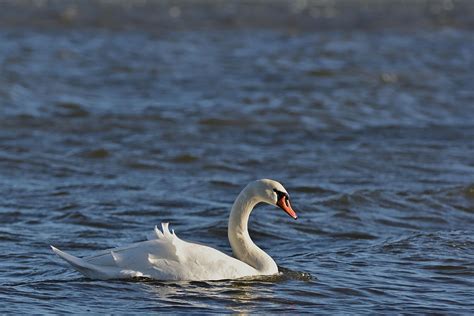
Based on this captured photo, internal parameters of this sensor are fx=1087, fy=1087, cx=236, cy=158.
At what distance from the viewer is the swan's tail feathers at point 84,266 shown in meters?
7.77

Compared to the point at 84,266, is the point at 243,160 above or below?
below

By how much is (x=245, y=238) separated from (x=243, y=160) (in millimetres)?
4996

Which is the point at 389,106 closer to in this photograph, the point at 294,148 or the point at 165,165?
the point at 294,148

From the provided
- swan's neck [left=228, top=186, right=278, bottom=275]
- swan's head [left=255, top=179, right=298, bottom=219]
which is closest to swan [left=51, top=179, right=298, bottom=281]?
swan's neck [left=228, top=186, right=278, bottom=275]

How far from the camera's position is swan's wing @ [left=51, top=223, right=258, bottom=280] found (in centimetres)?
785

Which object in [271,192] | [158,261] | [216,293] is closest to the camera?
[216,293]

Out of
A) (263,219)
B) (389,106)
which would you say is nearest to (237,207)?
(263,219)

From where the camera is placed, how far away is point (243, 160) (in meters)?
13.4

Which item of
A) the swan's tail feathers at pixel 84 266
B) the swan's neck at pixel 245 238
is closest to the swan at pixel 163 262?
the swan's tail feathers at pixel 84 266

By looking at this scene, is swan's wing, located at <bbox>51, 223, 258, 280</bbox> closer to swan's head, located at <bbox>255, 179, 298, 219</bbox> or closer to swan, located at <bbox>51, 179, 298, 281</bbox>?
swan, located at <bbox>51, 179, 298, 281</bbox>

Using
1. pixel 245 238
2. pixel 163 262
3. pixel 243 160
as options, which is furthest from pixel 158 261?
pixel 243 160

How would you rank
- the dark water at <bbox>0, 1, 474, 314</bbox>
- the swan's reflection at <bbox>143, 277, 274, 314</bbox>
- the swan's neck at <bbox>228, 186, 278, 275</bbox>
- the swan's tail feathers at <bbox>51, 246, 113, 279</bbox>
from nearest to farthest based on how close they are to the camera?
the swan's reflection at <bbox>143, 277, 274, 314</bbox>, the swan's tail feathers at <bbox>51, 246, 113, 279</bbox>, the dark water at <bbox>0, 1, 474, 314</bbox>, the swan's neck at <bbox>228, 186, 278, 275</bbox>

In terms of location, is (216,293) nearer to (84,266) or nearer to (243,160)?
(84,266)

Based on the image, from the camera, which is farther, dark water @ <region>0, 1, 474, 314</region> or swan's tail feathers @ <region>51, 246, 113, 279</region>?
dark water @ <region>0, 1, 474, 314</region>
